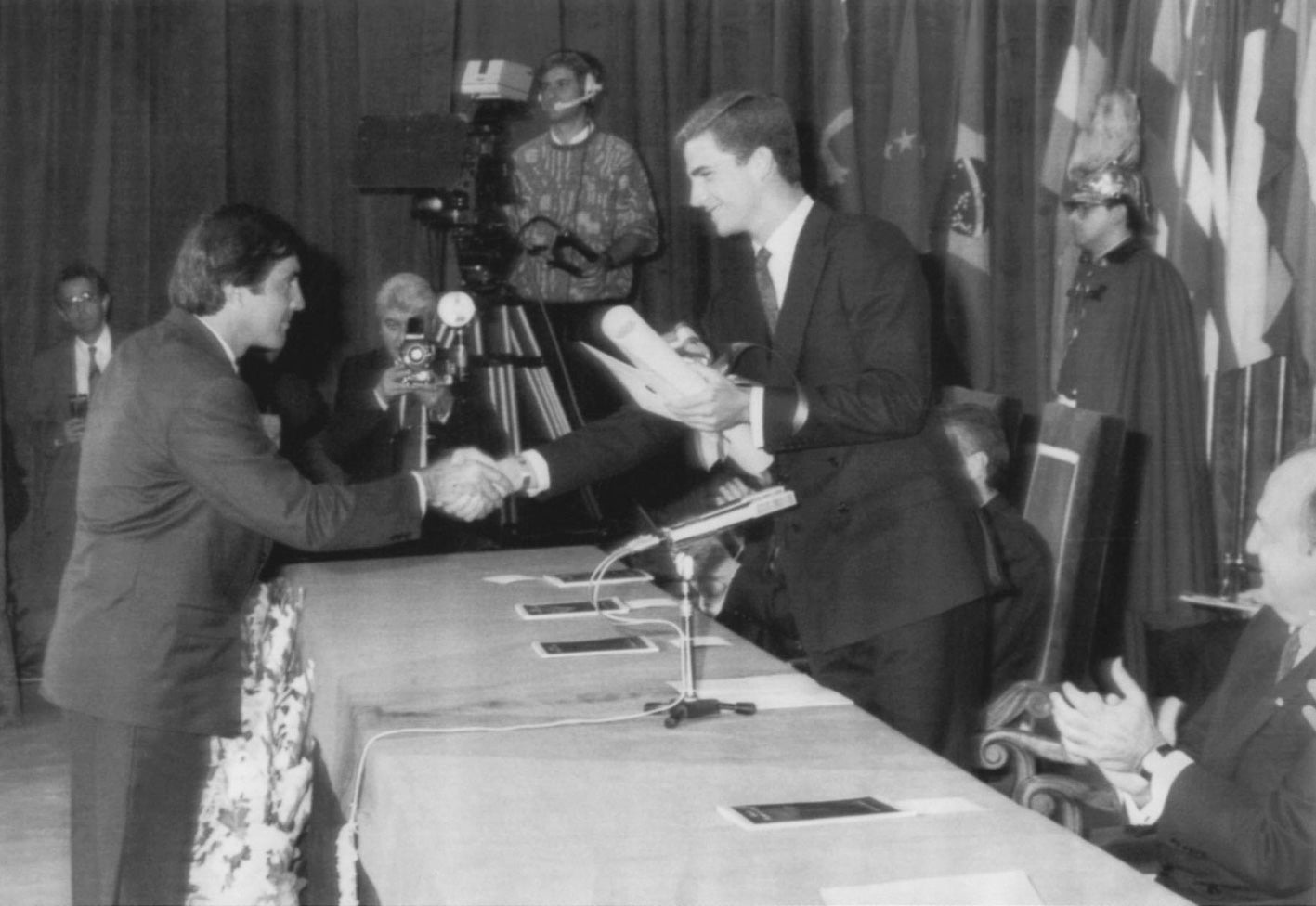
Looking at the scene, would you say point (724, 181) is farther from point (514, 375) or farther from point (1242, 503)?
point (1242, 503)

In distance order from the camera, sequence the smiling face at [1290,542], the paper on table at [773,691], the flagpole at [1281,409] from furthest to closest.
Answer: the flagpole at [1281,409]
the paper on table at [773,691]
the smiling face at [1290,542]

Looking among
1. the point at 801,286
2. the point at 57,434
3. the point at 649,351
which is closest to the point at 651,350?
the point at 649,351

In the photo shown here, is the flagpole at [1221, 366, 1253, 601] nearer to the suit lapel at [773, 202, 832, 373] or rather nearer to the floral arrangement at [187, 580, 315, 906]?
the suit lapel at [773, 202, 832, 373]

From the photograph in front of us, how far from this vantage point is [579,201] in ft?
17.0

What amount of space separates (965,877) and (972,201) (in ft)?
14.0

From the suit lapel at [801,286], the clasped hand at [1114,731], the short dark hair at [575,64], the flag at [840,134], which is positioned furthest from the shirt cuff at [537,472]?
the flag at [840,134]

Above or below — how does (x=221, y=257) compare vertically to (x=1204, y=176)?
below

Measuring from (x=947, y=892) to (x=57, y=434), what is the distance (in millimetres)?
4594

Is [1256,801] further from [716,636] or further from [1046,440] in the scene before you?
[1046,440]

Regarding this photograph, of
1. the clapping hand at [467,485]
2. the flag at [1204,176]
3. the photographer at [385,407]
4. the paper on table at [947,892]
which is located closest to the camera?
the paper on table at [947,892]

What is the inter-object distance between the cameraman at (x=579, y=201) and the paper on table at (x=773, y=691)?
9.58 feet

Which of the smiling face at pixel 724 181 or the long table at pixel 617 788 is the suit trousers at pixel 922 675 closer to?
the long table at pixel 617 788

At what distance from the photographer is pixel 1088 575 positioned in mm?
2973

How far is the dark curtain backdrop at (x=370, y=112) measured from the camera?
5379 millimetres
